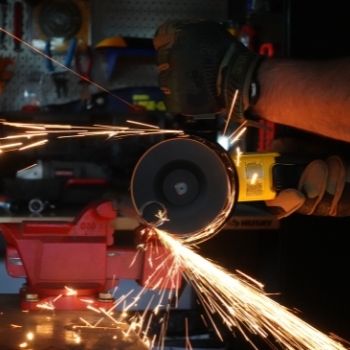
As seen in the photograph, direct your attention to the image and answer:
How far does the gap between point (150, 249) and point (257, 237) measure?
1.62m

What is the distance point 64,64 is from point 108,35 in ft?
0.87

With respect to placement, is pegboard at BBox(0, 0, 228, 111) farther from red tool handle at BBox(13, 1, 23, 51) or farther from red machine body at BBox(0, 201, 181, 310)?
red machine body at BBox(0, 201, 181, 310)

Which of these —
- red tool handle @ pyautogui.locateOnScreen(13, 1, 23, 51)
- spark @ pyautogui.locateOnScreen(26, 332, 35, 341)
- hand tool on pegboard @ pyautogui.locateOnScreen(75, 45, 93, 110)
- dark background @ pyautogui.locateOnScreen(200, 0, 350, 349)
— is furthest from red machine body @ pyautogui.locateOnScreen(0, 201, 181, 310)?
red tool handle @ pyautogui.locateOnScreen(13, 1, 23, 51)

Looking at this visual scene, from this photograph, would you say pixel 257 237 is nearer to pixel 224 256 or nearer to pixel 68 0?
pixel 224 256

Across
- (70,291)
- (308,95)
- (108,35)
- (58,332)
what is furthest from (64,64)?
(308,95)

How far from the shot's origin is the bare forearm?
1.47 m

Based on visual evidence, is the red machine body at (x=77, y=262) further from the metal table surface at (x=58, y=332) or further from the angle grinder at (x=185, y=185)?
the angle grinder at (x=185, y=185)

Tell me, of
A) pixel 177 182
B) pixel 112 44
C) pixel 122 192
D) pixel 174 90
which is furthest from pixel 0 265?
pixel 177 182

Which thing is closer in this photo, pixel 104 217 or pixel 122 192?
pixel 104 217

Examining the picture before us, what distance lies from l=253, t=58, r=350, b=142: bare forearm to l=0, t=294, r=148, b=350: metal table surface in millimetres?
560

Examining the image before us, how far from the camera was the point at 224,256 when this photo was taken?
3.43 meters

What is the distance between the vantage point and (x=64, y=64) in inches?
139

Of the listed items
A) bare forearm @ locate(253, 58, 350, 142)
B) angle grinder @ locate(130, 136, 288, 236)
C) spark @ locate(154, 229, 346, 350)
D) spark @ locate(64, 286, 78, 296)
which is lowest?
spark @ locate(154, 229, 346, 350)

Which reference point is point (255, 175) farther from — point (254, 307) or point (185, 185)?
point (254, 307)
